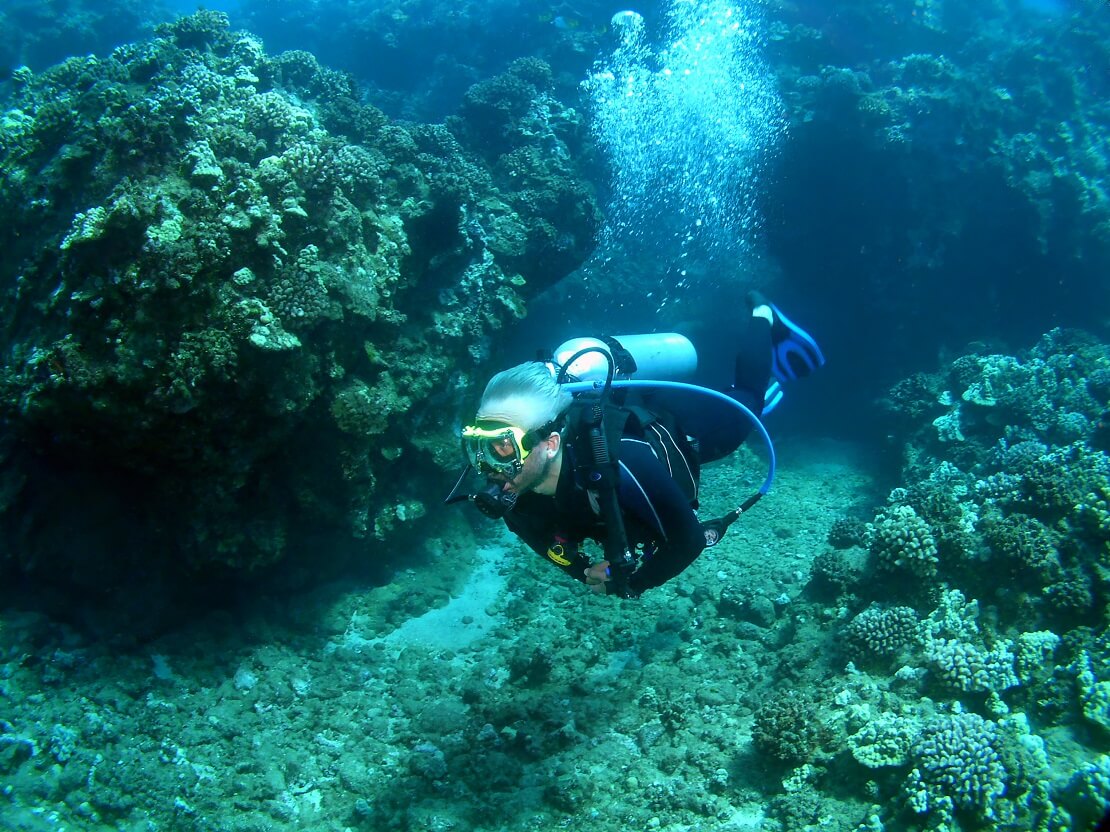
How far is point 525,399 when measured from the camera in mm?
3186

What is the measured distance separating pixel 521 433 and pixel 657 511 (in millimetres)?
980

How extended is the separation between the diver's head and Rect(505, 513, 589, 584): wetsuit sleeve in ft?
0.93

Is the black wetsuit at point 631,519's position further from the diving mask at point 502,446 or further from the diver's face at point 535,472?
the diving mask at point 502,446

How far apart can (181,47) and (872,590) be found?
1179 cm

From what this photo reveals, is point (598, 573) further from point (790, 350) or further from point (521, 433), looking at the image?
point (790, 350)

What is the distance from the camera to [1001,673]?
416cm

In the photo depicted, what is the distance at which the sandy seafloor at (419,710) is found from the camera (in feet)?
Result: 13.5

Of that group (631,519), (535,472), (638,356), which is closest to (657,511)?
(631,519)

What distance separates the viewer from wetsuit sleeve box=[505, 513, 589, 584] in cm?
334

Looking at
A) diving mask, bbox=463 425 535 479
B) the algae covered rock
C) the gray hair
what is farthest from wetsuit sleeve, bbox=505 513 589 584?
the algae covered rock

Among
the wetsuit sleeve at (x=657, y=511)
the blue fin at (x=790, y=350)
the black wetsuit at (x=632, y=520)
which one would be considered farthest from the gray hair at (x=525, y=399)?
the blue fin at (x=790, y=350)

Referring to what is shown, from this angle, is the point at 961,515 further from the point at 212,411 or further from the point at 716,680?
the point at 212,411

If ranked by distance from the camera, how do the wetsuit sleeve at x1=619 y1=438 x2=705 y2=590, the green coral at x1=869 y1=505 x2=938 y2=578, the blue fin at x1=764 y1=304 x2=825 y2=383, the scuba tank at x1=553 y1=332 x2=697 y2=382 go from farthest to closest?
the blue fin at x1=764 y1=304 x2=825 y2=383
the green coral at x1=869 y1=505 x2=938 y2=578
the scuba tank at x1=553 y1=332 x2=697 y2=382
the wetsuit sleeve at x1=619 y1=438 x2=705 y2=590

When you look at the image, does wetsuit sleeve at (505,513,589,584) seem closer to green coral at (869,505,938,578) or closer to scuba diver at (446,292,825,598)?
scuba diver at (446,292,825,598)
